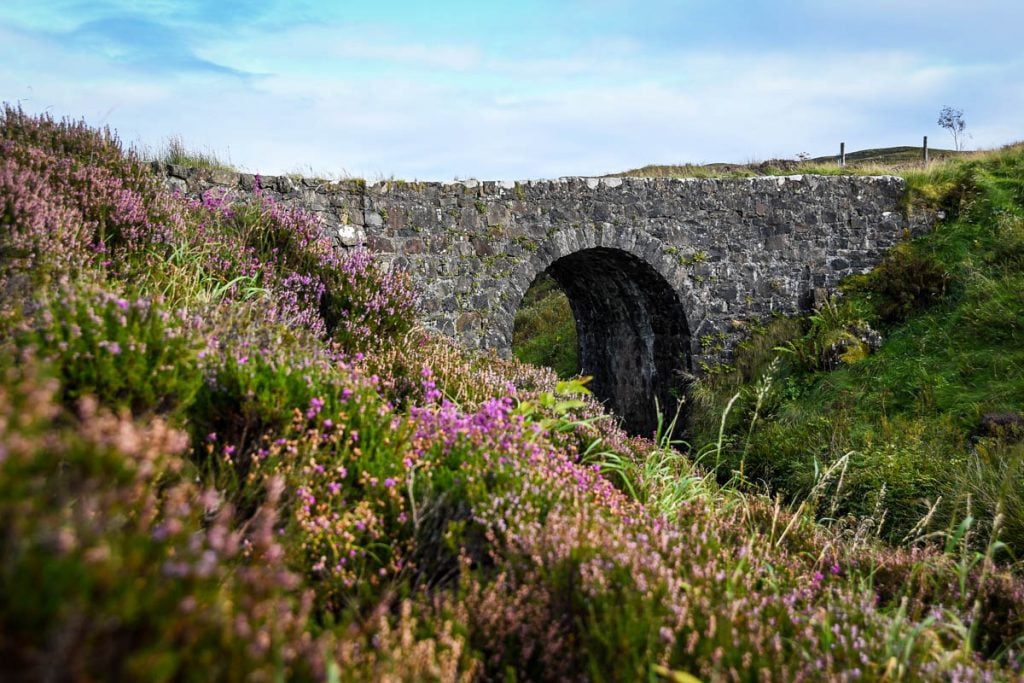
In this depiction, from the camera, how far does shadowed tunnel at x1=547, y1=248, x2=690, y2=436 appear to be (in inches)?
452

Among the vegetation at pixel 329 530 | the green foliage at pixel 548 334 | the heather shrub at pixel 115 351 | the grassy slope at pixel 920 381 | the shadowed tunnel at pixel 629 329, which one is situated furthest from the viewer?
the green foliage at pixel 548 334

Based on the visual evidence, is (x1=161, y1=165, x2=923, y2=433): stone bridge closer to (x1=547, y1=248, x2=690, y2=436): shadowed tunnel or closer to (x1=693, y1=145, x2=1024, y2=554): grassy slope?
(x1=547, y1=248, x2=690, y2=436): shadowed tunnel

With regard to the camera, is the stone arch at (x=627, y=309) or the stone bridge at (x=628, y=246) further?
the stone arch at (x=627, y=309)

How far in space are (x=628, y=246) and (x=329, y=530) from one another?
8.46 m

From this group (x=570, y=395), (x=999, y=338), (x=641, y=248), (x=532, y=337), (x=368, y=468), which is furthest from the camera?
(x=532, y=337)

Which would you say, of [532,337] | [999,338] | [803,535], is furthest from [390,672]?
[532,337]

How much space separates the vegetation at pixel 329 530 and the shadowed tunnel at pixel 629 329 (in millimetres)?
6442

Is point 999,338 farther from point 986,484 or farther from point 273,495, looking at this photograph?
point 273,495

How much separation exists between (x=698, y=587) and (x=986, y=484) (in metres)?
5.16

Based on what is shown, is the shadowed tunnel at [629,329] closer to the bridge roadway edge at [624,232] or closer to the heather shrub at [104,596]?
the bridge roadway edge at [624,232]

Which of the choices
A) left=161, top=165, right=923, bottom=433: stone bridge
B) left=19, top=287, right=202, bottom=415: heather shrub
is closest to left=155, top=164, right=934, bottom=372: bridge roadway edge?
left=161, top=165, right=923, bottom=433: stone bridge

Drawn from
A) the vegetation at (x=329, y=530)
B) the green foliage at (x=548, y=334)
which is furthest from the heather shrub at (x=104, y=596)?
the green foliage at (x=548, y=334)

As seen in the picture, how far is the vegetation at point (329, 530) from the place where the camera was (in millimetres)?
1328

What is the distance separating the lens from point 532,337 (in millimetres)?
19531
